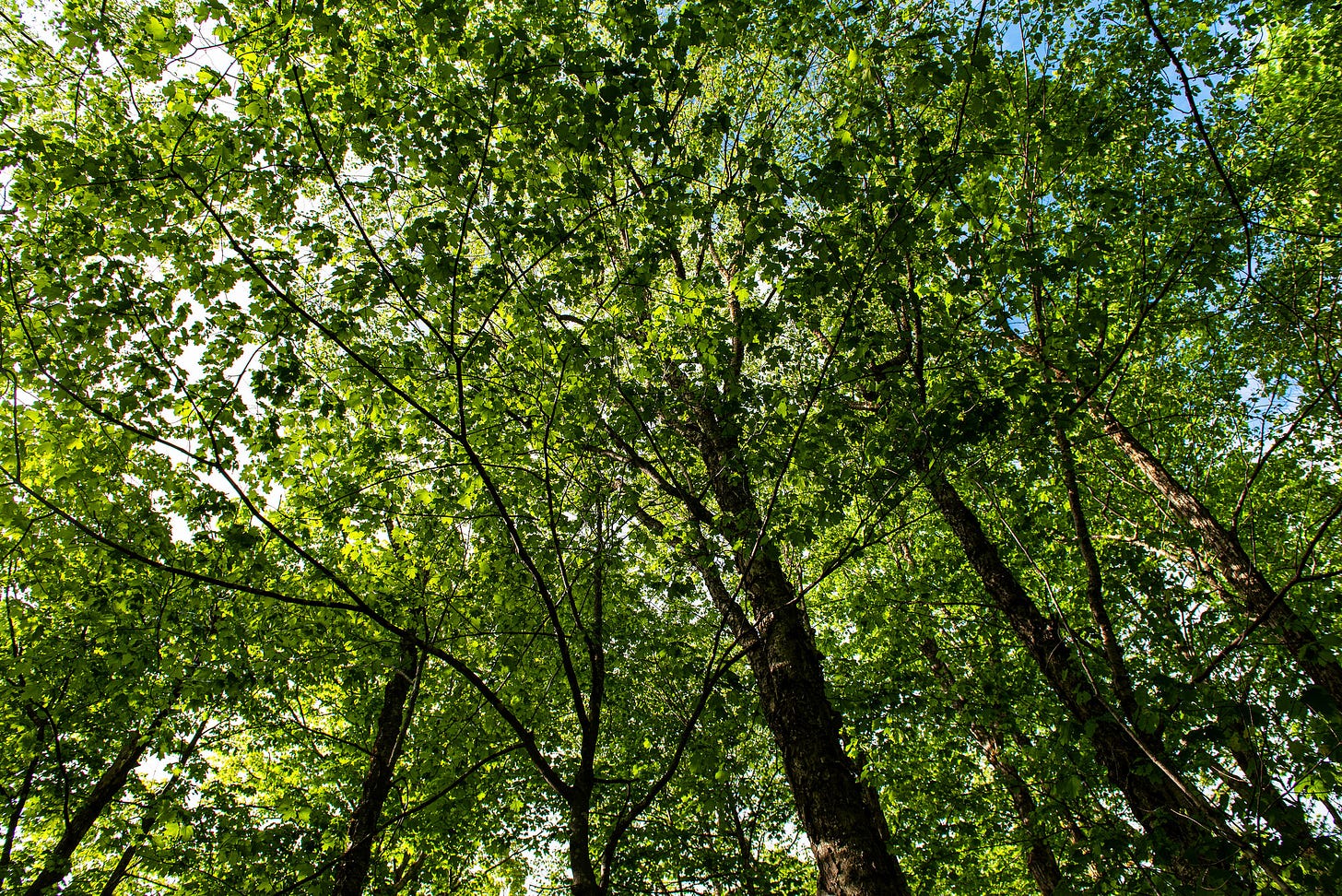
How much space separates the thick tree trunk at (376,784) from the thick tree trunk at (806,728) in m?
3.23

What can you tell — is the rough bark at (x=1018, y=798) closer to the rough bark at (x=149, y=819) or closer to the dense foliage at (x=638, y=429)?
the dense foliage at (x=638, y=429)

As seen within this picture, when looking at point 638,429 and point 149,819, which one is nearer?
point 638,429

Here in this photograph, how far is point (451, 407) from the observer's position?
6438 millimetres

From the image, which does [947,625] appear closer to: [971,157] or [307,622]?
[971,157]

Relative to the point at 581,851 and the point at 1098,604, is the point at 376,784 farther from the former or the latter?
the point at 1098,604

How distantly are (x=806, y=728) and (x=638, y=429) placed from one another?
114 inches

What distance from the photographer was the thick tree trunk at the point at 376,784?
21.3 feet

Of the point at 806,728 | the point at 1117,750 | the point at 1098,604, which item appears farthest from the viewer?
the point at 1117,750

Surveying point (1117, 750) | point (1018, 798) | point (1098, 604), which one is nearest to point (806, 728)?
point (1098, 604)

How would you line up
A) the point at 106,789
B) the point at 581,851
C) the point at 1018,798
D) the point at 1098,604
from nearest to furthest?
1. the point at 581,851
2. the point at 1098,604
3. the point at 106,789
4. the point at 1018,798

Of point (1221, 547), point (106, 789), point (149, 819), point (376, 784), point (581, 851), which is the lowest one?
point (581, 851)

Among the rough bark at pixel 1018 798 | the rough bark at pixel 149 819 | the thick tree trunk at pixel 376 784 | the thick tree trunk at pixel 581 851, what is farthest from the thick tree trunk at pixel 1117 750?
the rough bark at pixel 149 819

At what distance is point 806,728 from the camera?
512 centimetres

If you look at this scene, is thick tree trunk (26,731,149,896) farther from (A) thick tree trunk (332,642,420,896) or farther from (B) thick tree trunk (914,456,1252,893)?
(B) thick tree trunk (914,456,1252,893)
